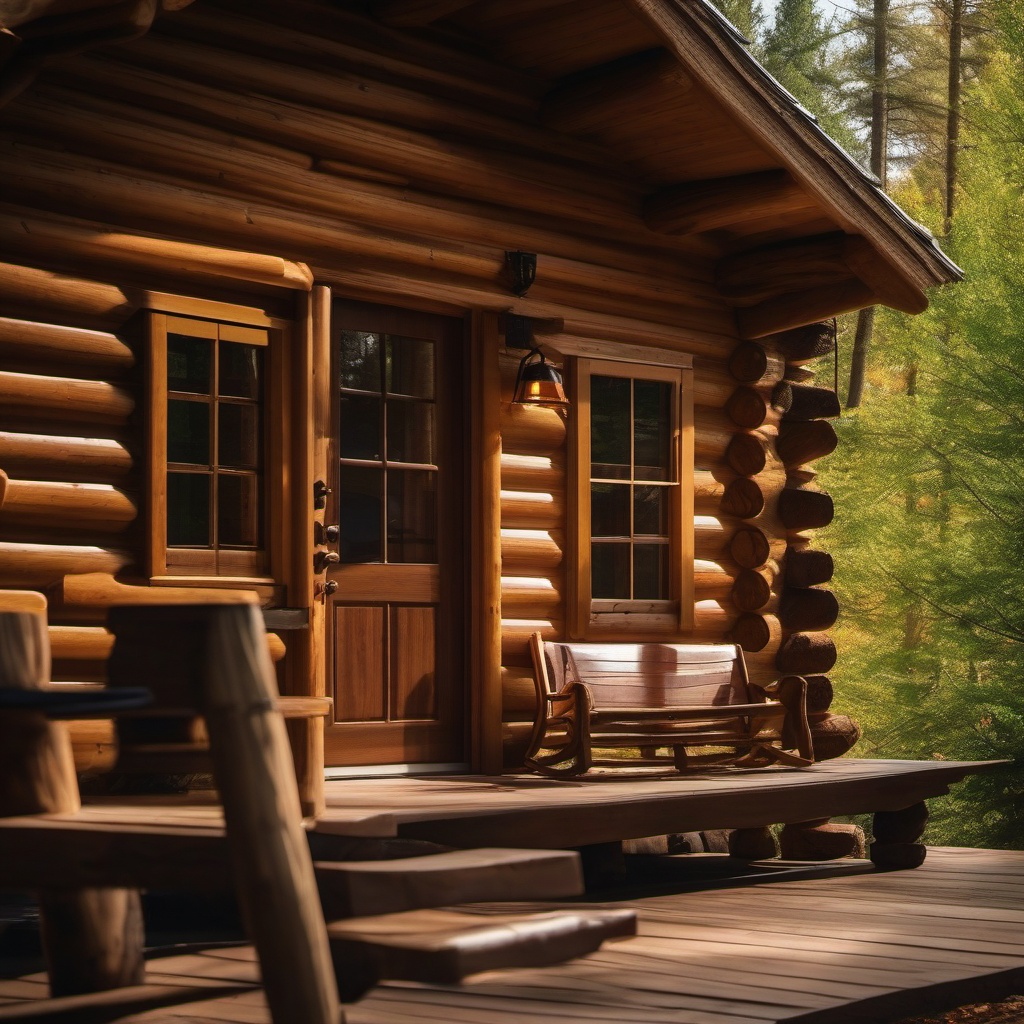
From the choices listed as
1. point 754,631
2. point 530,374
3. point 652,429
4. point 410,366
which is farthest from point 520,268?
point 754,631

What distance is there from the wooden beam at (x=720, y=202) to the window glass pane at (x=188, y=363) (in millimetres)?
2953

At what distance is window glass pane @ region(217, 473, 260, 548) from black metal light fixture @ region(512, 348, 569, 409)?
1.57 metres

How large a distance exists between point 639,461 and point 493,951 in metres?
6.13

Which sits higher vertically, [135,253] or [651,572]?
[135,253]

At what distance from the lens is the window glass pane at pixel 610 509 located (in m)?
8.66

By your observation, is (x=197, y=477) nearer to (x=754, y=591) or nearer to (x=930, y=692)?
(x=754, y=591)

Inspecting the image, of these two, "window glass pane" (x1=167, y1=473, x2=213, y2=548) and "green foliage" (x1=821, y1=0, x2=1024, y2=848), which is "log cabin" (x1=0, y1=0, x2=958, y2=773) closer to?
"window glass pane" (x1=167, y1=473, x2=213, y2=548)

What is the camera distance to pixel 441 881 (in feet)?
9.95

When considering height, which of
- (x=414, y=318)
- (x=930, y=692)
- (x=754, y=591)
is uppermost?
(x=414, y=318)

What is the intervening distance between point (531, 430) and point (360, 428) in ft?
3.49

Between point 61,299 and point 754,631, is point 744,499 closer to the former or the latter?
point 754,631

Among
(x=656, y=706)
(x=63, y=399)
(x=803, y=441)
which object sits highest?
(x=803, y=441)

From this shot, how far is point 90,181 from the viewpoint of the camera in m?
6.49

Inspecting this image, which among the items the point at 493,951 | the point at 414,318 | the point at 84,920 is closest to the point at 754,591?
the point at 414,318
